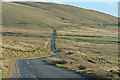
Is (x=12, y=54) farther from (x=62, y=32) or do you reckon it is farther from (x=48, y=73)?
(x=62, y=32)

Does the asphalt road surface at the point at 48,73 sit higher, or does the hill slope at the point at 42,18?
the hill slope at the point at 42,18

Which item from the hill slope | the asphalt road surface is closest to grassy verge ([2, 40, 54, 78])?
the asphalt road surface

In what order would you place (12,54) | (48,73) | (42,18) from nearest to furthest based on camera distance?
1. (48,73)
2. (12,54)
3. (42,18)

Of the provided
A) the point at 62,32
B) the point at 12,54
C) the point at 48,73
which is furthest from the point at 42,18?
the point at 48,73

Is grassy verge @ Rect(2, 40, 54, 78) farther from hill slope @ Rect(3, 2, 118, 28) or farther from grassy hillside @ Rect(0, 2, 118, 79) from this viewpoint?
hill slope @ Rect(3, 2, 118, 28)

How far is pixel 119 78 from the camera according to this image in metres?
15.6

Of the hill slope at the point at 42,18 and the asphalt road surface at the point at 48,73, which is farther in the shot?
the hill slope at the point at 42,18

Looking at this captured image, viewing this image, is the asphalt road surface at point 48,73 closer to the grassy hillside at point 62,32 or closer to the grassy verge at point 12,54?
the grassy verge at point 12,54

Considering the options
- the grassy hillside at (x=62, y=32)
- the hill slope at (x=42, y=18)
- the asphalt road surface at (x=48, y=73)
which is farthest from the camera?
the hill slope at (x=42, y=18)

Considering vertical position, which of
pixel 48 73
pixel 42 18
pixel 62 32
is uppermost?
pixel 42 18

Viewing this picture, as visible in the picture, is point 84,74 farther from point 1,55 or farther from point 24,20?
point 24,20

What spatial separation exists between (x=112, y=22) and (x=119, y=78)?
178 meters

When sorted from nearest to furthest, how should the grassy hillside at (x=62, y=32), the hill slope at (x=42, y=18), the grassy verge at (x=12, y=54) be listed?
the grassy verge at (x=12, y=54), the grassy hillside at (x=62, y=32), the hill slope at (x=42, y=18)

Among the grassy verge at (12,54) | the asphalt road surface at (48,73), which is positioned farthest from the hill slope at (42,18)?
the asphalt road surface at (48,73)
